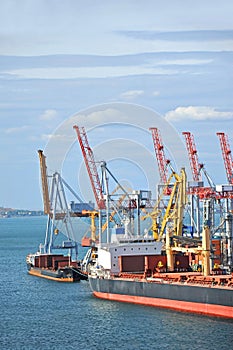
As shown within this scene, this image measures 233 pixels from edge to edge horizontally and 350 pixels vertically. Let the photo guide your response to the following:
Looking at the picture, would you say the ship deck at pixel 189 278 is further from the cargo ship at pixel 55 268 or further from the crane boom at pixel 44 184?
the crane boom at pixel 44 184

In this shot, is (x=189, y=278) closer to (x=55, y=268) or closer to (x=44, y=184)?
(x=55, y=268)

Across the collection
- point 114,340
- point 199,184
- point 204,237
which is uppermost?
point 199,184

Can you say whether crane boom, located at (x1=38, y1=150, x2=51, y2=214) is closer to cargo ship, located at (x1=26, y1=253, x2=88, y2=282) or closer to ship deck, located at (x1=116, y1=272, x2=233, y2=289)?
cargo ship, located at (x1=26, y1=253, x2=88, y2=282)

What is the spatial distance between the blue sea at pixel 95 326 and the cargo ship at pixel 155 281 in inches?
31.6

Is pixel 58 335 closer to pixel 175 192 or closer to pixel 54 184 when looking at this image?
pixel 175 192

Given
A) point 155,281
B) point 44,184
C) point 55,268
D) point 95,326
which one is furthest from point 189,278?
point 44,184

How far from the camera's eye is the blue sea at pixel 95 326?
35844mm

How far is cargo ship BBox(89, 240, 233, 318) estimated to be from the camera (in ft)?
138

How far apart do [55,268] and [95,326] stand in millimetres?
27308

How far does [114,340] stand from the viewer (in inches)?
1446

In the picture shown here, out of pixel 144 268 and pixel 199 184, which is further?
pixel 199 184

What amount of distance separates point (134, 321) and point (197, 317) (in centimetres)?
312

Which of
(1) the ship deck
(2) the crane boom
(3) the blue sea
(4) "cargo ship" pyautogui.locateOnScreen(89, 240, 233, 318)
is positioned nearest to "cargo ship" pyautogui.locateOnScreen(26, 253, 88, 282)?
(2) the crane boom

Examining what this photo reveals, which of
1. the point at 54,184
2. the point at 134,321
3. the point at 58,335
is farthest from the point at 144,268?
the point at 54,184
